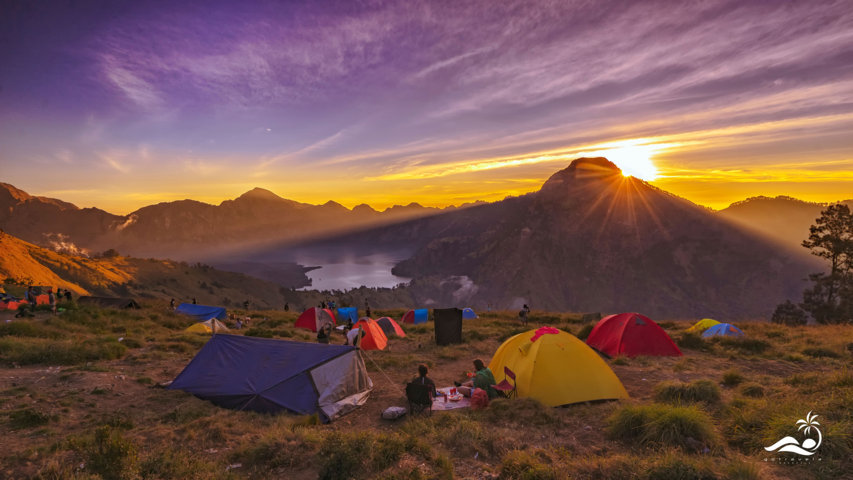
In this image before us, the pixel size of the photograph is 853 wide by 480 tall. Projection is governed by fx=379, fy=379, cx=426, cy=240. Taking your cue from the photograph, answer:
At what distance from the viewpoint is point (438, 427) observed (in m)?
8.58

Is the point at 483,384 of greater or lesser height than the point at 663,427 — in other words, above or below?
below

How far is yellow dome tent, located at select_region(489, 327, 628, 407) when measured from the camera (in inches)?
394

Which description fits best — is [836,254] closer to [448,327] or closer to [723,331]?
[723,331]

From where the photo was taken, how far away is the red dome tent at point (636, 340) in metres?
14.9

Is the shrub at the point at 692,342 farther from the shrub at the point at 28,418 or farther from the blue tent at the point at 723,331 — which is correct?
the shrub at the point at 28,418

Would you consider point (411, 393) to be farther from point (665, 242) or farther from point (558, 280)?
point (665, 242)

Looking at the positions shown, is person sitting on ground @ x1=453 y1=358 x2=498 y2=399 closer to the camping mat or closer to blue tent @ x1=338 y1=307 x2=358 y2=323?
the camping mat

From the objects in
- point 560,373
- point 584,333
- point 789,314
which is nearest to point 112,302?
point 584,333

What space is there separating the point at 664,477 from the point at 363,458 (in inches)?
186

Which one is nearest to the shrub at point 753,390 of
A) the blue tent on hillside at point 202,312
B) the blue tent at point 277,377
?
the blue tent at point 277,377

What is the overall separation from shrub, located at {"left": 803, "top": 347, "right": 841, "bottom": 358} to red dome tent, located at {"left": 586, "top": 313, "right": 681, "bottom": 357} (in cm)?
464

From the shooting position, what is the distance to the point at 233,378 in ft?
35.1

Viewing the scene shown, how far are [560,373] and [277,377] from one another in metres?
7.65

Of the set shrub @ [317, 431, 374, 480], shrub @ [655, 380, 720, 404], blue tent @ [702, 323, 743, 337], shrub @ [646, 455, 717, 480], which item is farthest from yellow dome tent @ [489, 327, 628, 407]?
blue tent @ [702, 323, 743, 337]
